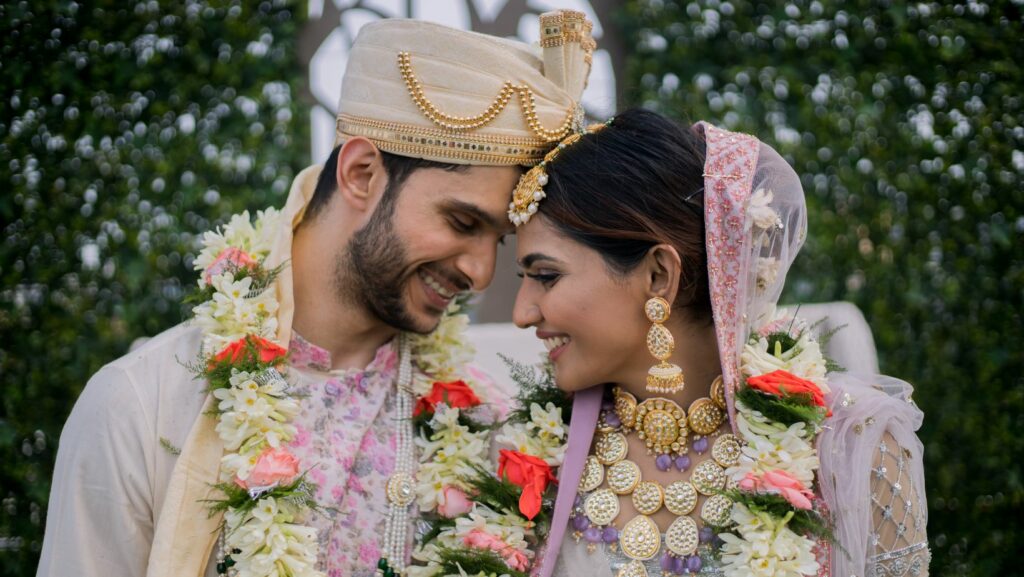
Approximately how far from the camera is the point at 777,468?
6.76 feet

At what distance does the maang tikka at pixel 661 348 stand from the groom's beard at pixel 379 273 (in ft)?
2.19

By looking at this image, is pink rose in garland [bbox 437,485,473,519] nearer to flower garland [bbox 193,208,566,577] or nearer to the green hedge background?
flower garland [bbox 193,208,566,577]

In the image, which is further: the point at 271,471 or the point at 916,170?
the point at 916,170

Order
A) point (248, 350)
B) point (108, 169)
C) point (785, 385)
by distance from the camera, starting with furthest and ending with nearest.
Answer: point (108, 169), point (248, 350), point (785, 385)

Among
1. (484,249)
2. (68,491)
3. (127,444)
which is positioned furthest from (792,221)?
(68,491)

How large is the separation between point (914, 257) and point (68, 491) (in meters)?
3.25

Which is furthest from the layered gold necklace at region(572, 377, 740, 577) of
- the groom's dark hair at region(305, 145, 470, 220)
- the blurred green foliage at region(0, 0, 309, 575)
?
the blurred green foliage at region(0, 0, 309, 575)

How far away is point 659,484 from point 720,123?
2318mm

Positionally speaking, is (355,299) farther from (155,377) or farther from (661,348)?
(661,348)

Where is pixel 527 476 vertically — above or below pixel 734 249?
below

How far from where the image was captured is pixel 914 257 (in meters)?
3.96

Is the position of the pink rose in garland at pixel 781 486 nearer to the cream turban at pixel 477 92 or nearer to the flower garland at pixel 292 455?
the flower garland at pixel 292 455

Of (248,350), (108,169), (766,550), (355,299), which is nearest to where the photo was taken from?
(766,550)

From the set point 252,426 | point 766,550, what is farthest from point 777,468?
point 252,426
